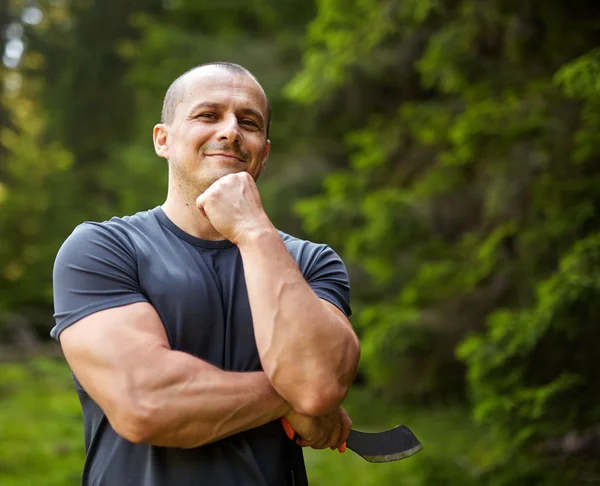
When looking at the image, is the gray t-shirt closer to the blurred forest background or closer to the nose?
the nose

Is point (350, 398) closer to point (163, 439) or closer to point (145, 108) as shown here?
point (145, 108)

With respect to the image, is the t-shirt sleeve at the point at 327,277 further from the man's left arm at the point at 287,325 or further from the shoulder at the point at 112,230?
the shoulder at the point at 112,230

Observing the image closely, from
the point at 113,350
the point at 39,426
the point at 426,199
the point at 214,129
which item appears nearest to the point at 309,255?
the point at 214,129

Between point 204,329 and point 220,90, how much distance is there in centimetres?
67

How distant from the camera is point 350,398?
9.82 m

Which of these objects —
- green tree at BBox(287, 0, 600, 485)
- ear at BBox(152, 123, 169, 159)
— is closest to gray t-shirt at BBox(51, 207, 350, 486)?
ear at BBox(152, 123, 169, 159)

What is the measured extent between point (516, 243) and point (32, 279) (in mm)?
11558

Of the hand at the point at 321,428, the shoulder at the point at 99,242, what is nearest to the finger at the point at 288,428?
the hand at the point at 321,428

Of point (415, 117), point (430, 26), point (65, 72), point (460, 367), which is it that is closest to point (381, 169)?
point (415, 117)

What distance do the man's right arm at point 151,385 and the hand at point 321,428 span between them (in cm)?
13

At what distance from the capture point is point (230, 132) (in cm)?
199

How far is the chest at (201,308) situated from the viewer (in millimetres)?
1875

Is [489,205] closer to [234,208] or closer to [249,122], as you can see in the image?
[249,122]

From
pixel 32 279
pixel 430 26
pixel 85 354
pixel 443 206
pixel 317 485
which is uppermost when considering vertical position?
pixel 32 279
